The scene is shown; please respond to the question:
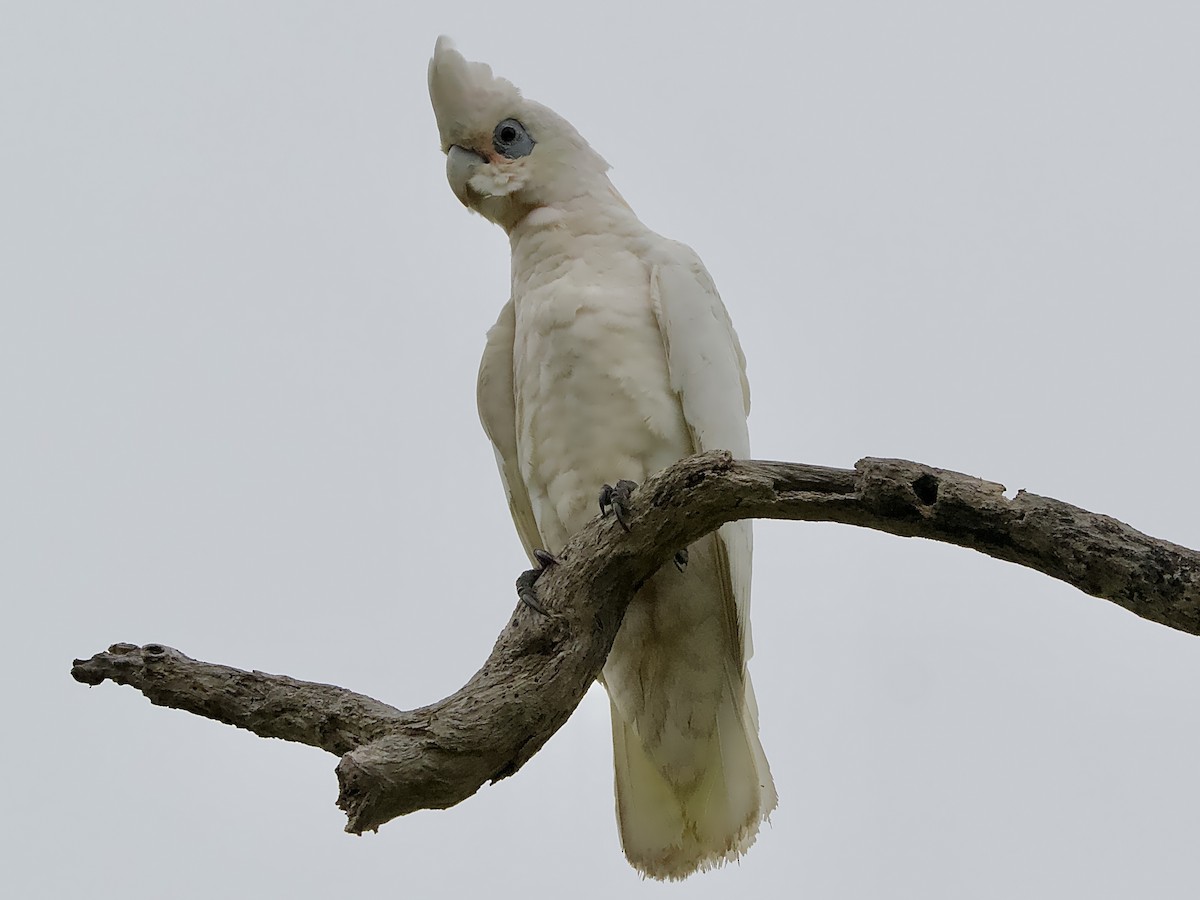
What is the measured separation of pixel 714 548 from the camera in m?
4.06

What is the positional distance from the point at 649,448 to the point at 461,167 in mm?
1553

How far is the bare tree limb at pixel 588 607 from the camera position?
2.86 meters

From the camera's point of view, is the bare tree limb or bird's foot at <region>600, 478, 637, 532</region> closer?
the bare tree limb

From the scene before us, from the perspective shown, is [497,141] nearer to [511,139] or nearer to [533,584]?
[511,139]

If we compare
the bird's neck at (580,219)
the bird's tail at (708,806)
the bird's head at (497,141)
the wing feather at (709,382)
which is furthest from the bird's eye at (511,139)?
the bird's tail at (708,806)

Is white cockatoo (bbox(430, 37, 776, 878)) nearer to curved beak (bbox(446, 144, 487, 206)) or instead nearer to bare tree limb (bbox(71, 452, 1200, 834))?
curved beak (bbox(446, 144, 487, 206))

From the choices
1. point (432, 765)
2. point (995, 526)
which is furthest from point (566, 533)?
point (995, 526)

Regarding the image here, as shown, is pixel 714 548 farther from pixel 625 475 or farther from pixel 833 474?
pixel 833 474

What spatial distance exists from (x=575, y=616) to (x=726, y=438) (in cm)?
94

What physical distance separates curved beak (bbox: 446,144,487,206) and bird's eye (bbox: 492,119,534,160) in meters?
0.09

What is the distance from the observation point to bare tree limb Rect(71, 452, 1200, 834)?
9.38 feet

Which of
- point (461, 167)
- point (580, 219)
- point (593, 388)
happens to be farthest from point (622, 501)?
point (461, 167)

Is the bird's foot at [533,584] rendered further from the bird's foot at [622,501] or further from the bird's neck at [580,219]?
the bird's neck at [580,219]

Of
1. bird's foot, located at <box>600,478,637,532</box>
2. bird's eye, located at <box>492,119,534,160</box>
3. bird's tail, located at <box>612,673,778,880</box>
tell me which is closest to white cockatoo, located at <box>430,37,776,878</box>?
bird's tail, located at <box>612,673,778,880</box>
